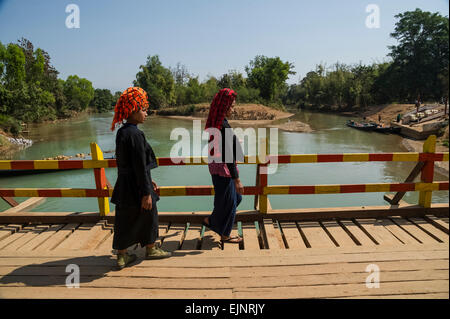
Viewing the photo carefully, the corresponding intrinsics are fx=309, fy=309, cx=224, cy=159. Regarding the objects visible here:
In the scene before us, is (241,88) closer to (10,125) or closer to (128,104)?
(10,125)

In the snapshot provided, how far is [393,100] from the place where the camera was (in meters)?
48.8

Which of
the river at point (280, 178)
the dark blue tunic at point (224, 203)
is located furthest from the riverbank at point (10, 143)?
the dark blue tunic at point (224, 203)

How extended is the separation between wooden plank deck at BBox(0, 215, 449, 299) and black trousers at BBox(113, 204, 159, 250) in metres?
0.20

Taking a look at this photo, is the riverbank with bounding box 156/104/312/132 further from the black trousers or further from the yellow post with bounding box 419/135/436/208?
the black trousers

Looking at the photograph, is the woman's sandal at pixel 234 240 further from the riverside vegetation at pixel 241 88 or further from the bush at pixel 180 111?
the bush at pixel 180 111

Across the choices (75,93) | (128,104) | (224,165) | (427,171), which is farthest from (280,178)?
(75,93)

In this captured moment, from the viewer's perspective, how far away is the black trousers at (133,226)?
2631 mm

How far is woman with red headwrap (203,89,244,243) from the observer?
9.44ft

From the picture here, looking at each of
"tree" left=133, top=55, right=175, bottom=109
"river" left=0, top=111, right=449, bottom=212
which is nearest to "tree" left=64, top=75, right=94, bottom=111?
"tree" left=133, top=55, right=175, bottom=109

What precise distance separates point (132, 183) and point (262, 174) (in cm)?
161

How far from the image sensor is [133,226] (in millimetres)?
2684

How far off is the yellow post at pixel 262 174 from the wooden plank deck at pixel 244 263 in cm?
28

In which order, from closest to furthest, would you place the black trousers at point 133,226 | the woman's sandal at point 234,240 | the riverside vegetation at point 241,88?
the black trousers at point 133,226, the woman's sandal at point 234,240, the riverside vegetation at point 241,88
